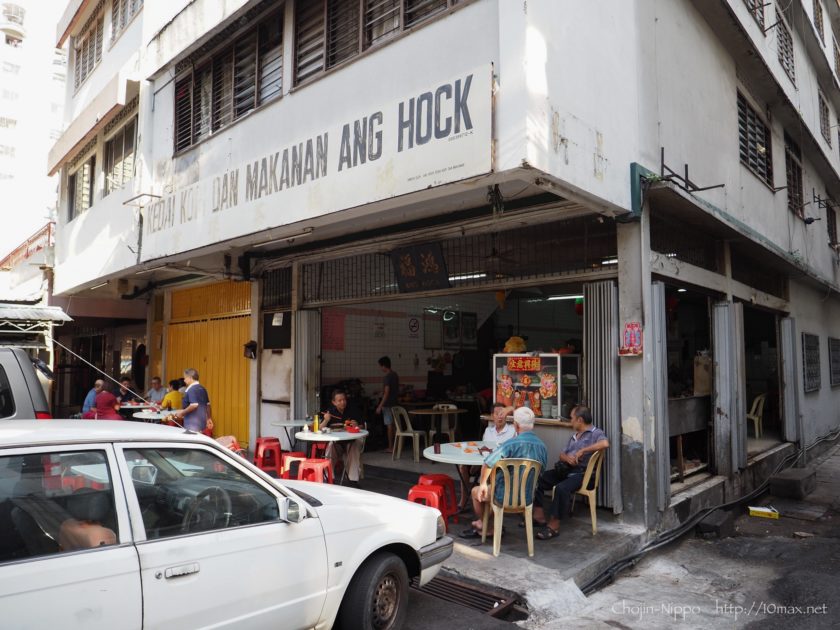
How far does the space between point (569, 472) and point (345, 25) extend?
19.7ft

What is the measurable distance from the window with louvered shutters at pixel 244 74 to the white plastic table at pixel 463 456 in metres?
5.82

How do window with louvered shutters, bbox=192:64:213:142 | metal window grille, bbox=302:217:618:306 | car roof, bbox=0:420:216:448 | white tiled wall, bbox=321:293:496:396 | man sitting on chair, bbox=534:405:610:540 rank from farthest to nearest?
white tiled wall, bbox=321:293:496:396 < window with louvered shutters, bbox=192:64:213:142 < metal window grille, bbox=302:217:618:306 < man sitting on chair, bbox=534:405:610:540 < car roof, bbox=0:420:216:448

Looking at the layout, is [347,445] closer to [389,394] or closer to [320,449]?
[320,449]

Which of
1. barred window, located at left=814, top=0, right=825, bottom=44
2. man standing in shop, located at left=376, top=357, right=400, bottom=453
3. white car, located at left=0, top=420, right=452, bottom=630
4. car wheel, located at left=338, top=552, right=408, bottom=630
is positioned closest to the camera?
white car, located at left=0, top=420, right=452, bottom=630

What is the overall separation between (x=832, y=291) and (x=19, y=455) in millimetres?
17041

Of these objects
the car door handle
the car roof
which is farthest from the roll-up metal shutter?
the car door handle

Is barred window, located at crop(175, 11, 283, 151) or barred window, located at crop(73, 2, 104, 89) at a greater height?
barred window, located at crop(73, 2, 104, 89)

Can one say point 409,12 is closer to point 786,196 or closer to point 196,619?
point 196,619

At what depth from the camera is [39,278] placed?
579 inches

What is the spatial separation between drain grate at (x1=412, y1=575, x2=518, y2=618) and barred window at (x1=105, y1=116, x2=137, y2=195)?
1023cm

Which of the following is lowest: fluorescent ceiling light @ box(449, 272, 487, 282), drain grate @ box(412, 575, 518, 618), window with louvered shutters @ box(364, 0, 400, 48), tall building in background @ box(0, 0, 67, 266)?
drain grate @ box(412, 575, 518, 618)

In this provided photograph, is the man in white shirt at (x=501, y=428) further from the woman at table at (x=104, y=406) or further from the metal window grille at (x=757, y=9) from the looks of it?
the metal window grille at (x=757, y=9)

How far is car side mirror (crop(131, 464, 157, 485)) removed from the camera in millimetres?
3092

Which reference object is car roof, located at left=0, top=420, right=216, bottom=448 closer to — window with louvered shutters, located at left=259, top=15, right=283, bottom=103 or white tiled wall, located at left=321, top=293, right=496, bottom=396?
window with louvered shutters, located at left=259, top=15, right=283, bottom=103
